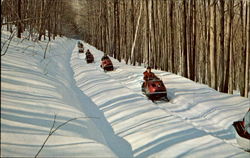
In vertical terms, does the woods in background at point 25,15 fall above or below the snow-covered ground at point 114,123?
above

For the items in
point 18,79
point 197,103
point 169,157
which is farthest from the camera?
point 197,103

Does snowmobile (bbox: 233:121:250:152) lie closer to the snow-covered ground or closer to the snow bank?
the snow-covered ground

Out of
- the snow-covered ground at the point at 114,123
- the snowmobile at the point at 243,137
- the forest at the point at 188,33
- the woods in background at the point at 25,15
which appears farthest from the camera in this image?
the forest at the point at 188,33

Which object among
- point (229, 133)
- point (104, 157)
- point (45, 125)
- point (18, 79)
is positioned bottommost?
point (229, 133)

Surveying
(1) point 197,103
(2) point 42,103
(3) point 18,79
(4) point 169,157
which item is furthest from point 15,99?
(1) point 197,103

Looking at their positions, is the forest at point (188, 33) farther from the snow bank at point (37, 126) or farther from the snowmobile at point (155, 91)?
the snowmobile at point (155, 91)

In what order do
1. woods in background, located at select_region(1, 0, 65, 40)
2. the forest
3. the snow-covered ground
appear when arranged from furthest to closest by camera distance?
1. the forest
2. the snow-covered ground
3. woods in background, located at select_region(1, 0, 65, 40)

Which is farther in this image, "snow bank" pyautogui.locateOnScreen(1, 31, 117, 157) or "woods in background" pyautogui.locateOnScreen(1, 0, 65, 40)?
"woods in background" pyautogui.locateOnScreen(1, 0, 65, 40)

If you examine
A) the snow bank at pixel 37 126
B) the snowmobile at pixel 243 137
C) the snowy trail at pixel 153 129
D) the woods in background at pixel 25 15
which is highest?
the woods in background at pixel 25 15

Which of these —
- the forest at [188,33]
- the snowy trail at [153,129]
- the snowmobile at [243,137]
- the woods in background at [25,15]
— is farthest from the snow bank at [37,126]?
the snowmobile at [243,137]

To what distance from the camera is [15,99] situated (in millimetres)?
6957

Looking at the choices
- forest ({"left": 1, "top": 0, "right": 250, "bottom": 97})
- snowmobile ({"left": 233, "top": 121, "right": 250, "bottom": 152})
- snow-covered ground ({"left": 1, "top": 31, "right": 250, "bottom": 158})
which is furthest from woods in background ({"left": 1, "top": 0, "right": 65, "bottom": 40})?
snowmobile ({"left": 233, "top": 121, "right": 250, "bottom": 152})

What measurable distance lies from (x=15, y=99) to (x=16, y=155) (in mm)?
3052

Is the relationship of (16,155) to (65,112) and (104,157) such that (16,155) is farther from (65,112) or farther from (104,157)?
(65,112)
